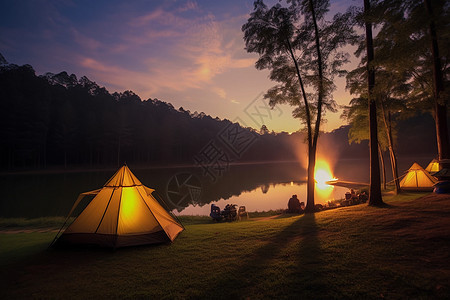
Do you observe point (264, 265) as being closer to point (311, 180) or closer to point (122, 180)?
point (122, 180)

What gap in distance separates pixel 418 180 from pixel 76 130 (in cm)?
6497

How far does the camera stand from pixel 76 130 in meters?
53.9

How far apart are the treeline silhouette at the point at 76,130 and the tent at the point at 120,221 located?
10.8m

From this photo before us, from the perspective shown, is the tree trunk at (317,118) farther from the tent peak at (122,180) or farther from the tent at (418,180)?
the tent peak at (122,180)

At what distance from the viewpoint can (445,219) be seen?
6.81m

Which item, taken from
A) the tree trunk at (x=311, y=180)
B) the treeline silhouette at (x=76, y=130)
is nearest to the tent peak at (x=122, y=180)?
the tree trunk at (x=311, y=180)

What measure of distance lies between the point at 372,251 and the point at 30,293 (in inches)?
318

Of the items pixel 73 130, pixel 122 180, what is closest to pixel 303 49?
pixel 122 180

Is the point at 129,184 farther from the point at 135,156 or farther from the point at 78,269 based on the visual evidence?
the point at 135,156

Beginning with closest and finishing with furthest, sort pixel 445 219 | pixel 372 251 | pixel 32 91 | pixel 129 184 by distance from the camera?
pixel 372 251 → pixel 445 219 → pixel 129 184 → pixel 32 91

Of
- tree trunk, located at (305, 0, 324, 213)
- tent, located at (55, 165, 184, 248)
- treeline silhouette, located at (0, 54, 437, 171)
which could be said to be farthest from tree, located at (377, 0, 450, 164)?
tent, located at (55, 165, 184, 248)

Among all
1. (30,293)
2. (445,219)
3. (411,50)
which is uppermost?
(411,50)

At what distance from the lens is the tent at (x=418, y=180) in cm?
1543

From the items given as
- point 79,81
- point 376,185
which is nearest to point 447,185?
point 376,185
